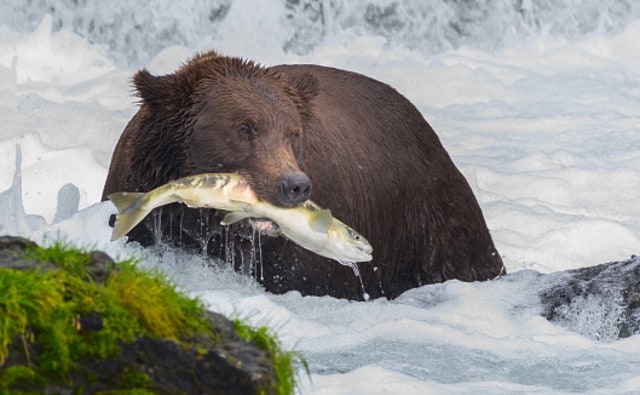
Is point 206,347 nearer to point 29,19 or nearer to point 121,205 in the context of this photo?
point 121,205

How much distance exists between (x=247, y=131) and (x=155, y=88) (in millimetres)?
542

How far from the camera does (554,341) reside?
6891 mm

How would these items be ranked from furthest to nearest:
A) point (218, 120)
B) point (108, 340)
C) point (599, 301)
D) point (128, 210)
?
point (218, 120) < point (599, 301) < point (128, 210) < point (108, 340)

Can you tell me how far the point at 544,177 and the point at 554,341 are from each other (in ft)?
27.1

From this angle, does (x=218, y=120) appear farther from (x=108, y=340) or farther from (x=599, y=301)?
(x=108, y=340)

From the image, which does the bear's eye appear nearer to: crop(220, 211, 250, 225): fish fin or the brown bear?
the brown bear

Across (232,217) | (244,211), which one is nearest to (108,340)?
(232,217)

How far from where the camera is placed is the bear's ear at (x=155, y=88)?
7.44 m

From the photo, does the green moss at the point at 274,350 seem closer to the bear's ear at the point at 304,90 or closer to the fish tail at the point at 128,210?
the fish tail at the point at 128,210

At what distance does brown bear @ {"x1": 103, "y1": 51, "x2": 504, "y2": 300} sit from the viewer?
7293mm

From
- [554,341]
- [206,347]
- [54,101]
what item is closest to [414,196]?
[554,341]

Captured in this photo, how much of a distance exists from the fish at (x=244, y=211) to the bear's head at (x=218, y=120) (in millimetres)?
368

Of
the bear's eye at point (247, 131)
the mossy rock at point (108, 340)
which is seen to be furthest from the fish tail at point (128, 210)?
the mossy rock at point (108, 340)

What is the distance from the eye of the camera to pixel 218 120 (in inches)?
288
